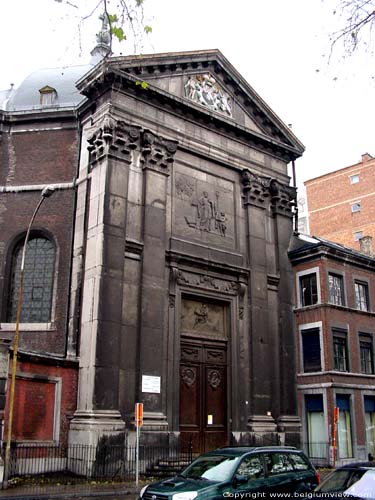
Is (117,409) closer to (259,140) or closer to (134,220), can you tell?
(134,220)

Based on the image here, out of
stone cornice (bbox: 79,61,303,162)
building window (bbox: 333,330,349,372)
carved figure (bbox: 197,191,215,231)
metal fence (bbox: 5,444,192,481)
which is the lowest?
metal fence (bbox: 5,444,192,481)

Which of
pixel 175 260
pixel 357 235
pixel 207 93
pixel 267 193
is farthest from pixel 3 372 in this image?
pixel 357 235

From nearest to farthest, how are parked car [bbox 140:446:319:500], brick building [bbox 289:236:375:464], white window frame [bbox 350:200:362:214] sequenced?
1. parked car [bbox 140:446:319:500]
2. brick building [bbox 289:236:375:464]
3. white window frame [bbox 350:200:362:214]

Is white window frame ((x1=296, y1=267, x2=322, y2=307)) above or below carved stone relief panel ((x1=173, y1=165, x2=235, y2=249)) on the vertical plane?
below

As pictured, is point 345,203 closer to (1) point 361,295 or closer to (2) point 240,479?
(1) point 361,295

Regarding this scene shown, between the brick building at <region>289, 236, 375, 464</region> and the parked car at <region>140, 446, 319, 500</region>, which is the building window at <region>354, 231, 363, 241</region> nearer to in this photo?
the brick building at <region>289, 236, 375, 464</region>

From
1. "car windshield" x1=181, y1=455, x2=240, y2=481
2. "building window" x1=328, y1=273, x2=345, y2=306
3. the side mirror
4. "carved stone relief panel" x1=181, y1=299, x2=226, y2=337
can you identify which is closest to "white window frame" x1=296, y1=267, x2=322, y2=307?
"building window" x1=328, y1=273, x2=345, y2=306

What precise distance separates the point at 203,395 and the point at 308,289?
26.6ft

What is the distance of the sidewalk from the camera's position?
52.2 feet

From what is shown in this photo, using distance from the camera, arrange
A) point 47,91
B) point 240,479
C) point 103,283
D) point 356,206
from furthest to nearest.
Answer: point 356,206 < point 47,91 < point 103,283 < point 240,479

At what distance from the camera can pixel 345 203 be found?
58.0 m

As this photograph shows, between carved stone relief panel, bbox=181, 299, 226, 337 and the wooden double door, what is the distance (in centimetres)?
60

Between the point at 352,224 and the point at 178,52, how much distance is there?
34.1 meters

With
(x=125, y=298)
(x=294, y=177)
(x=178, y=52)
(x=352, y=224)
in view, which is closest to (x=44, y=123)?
(x=178, y=52)
